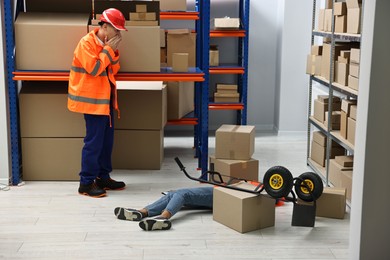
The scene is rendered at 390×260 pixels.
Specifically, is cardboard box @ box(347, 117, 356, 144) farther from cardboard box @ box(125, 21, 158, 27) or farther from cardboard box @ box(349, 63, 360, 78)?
cardboard box @ box(125, 21, 158, 27)

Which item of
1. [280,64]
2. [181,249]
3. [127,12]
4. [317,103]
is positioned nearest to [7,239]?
[181,249]

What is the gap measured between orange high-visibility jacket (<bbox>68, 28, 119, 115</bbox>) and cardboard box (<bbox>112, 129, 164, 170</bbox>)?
3.22ft

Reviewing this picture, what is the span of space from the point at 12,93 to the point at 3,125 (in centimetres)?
32

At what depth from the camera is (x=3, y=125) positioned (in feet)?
18.1

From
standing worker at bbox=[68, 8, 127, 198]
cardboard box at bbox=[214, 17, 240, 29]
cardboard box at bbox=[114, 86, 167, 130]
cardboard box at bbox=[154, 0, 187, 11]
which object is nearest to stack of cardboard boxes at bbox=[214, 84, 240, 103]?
cardboard box at bbox=[214, 17, 240, 29]

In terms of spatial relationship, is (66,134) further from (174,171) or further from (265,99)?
(265,99)

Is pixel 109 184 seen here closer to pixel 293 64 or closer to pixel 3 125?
pixel 3 125

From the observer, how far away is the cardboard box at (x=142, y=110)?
607 centimetres

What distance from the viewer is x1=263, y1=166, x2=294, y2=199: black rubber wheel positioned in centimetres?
431

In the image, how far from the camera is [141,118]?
610cm

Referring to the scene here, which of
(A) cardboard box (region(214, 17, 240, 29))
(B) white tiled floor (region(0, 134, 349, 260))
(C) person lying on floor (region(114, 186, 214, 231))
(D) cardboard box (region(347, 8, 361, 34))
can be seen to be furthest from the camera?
(A) cardboard box (region(214, 17, 240, 29))

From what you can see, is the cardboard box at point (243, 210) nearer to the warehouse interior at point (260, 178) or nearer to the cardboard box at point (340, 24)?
the warehouse interior at point (260, 178)

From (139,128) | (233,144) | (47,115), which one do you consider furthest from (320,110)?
(47,115)

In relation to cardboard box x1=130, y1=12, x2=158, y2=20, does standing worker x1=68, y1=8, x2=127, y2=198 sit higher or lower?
lower
